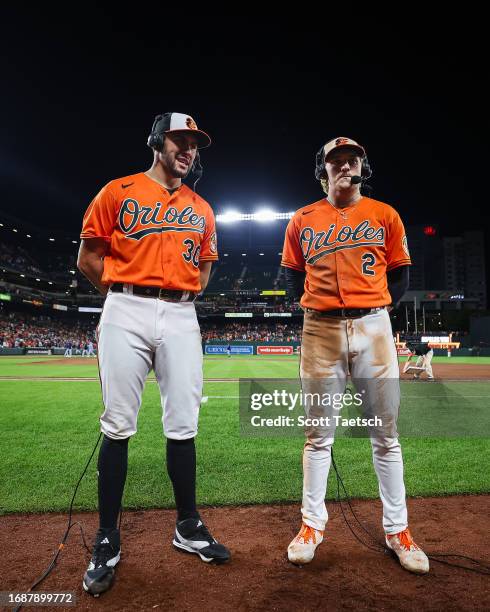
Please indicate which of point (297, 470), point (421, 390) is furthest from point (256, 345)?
point (297, 470)

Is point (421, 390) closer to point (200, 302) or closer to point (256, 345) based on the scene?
point (256, 345)

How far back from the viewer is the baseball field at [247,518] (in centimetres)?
203

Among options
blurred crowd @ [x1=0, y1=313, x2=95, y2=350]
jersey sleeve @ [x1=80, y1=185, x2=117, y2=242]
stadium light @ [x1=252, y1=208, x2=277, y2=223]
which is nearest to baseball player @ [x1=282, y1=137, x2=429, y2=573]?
jersey sleeve @ [x1=80, y1=185, x2=117, y2=242]

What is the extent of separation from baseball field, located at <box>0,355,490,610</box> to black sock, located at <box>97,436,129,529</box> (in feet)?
0.92

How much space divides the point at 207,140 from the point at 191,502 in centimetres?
248

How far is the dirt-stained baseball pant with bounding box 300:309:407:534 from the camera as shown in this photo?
249 cm

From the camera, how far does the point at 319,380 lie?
263cm

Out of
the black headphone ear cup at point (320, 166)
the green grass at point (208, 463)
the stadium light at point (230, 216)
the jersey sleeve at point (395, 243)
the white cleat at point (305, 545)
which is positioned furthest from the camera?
the stadium light at point (230, 216)

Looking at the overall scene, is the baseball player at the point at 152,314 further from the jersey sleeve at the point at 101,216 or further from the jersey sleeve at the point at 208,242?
the jersey sleeve at the point at 208,242

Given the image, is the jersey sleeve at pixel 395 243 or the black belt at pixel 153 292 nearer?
the black belt at pixel 153 292

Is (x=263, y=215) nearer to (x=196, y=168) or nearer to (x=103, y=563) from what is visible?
(x=196, y=168)

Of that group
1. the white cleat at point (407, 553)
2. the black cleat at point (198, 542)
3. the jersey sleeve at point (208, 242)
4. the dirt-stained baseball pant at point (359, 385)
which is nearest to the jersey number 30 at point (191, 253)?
the jersey sleeve at point (208, 242)

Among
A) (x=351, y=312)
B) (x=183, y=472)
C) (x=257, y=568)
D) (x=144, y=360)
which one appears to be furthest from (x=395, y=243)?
(x=257, y=568)

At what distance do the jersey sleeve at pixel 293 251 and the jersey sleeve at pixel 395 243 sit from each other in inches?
24.7
